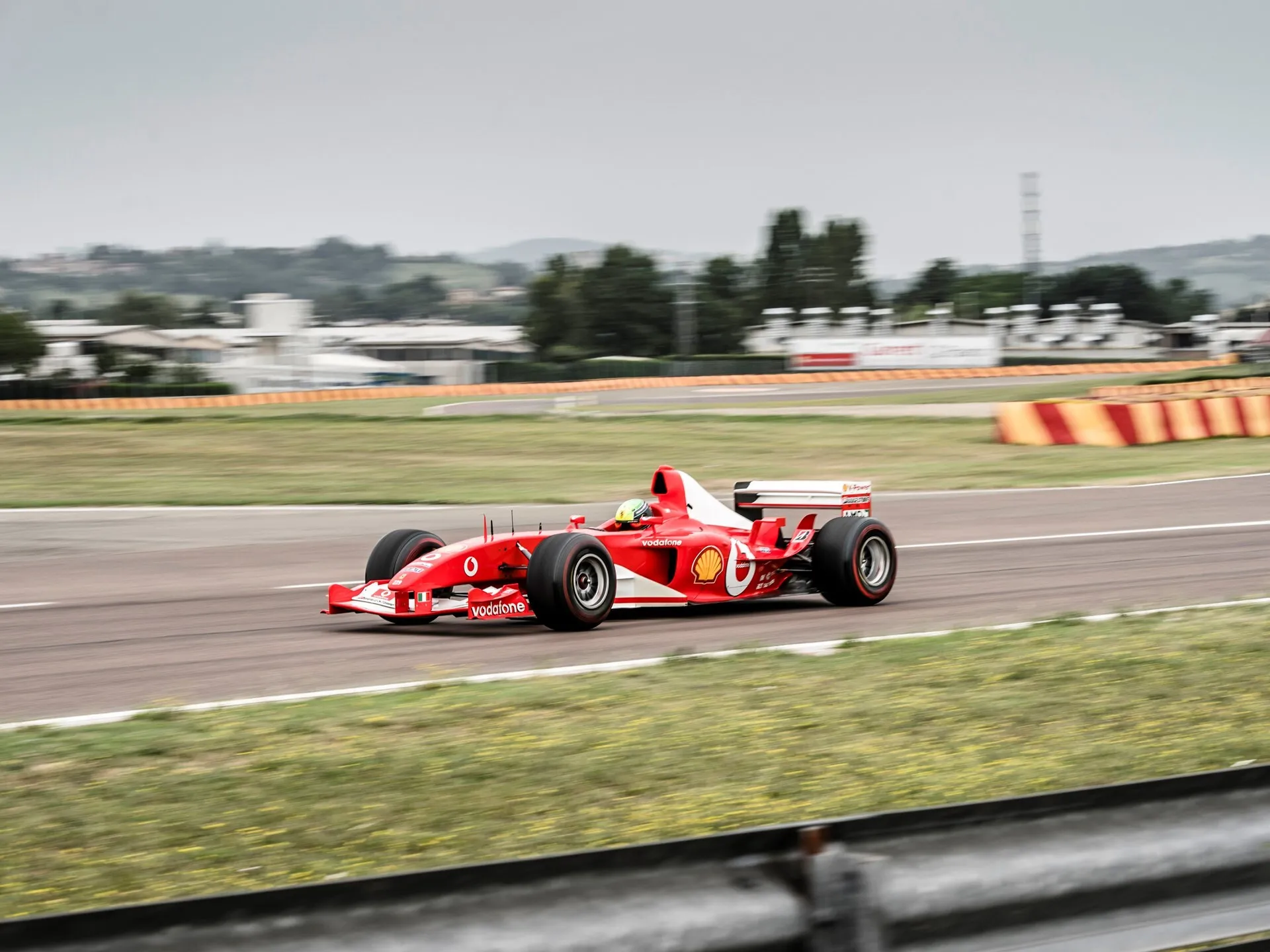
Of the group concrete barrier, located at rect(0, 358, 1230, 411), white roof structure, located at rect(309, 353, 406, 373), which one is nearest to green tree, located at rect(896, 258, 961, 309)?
white roof structure, located at rect(309, 353, 406, 373)

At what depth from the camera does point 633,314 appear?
120625mm

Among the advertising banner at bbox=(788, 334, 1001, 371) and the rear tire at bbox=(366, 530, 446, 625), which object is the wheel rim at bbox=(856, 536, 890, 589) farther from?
the advertising banner at bbox=(788, 334, 1001, 371)

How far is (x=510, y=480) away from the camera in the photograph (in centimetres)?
2302

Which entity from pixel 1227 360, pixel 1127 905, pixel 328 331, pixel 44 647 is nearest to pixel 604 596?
pixel 44 647

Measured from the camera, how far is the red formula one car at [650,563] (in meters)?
9.22

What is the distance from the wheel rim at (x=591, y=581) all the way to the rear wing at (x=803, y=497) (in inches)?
83.5

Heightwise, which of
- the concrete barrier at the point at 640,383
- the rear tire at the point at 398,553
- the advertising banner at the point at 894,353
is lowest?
the rear tire at the point at 398,553

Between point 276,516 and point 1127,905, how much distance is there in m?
15.4

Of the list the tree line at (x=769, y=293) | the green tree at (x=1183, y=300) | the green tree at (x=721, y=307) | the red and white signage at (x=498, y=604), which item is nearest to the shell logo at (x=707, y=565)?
the red and white signage at (x=498, y=604)

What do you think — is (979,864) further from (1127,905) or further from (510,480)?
(510,480)

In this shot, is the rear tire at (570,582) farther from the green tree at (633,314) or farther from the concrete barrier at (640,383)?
the green tree at (633,314)

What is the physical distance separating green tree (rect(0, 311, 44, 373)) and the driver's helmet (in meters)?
82.1

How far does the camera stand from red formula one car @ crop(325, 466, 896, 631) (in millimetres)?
9219

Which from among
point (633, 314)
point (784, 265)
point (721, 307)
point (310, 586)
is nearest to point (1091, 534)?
point (310, 586)
